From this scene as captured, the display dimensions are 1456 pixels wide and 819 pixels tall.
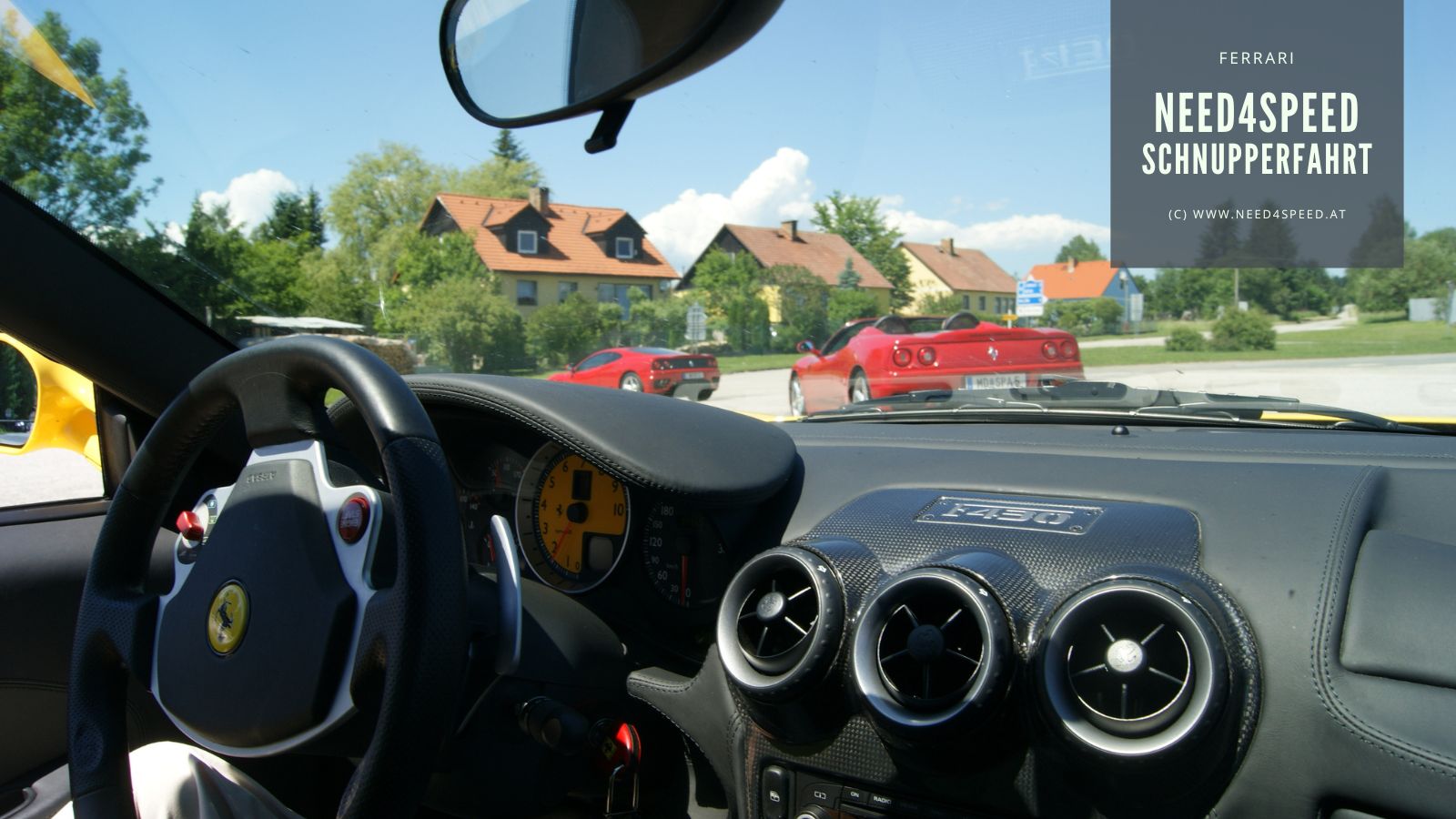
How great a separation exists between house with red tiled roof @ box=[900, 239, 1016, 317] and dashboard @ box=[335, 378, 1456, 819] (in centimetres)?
33

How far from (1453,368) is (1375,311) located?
25cm

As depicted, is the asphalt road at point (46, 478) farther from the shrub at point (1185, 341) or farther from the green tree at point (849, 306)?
the shrub at point (1185, 341)

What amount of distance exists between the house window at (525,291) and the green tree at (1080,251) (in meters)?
2.08

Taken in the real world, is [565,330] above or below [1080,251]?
below

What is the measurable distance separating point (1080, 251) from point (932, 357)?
0.94m

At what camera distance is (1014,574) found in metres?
2.12

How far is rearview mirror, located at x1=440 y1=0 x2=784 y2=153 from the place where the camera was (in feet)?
5.76

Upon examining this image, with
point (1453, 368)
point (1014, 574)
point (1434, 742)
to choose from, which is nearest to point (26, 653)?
point (1014, 574)

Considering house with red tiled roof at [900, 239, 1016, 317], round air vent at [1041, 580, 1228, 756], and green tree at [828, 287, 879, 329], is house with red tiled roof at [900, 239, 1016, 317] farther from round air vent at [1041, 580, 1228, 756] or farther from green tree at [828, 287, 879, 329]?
round air vent at [1041, 580, 1228, 756]

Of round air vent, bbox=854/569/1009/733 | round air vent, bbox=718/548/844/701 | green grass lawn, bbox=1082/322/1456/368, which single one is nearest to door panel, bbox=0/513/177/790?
round air vent, bbox=718/548/844/701

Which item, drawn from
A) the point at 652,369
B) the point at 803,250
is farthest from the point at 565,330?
the point at 803,250

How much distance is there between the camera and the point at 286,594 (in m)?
1.81

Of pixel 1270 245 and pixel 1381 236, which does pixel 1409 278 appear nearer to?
pixel 1381 236

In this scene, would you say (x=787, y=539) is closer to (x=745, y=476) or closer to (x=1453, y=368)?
(x=745, y=476)
